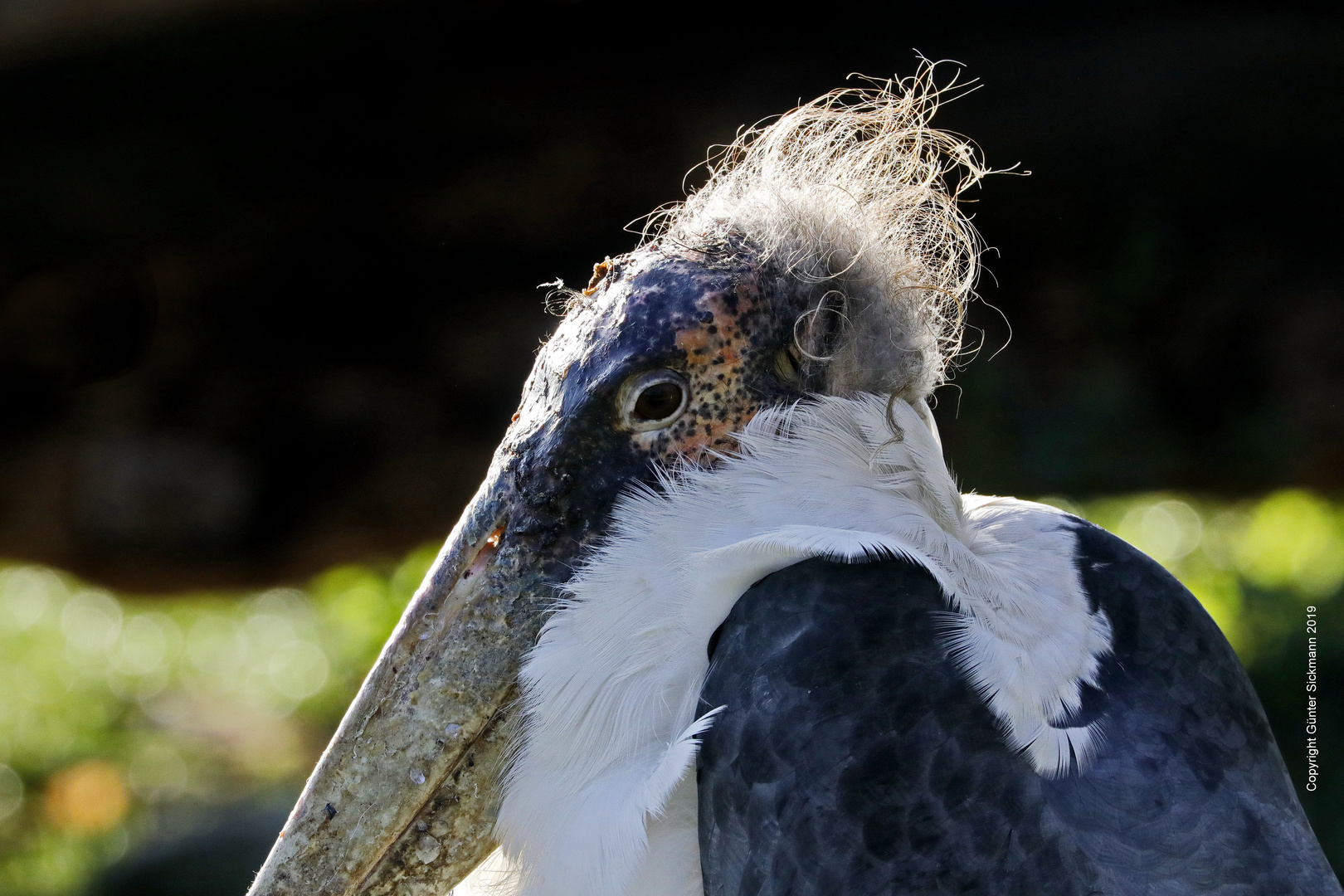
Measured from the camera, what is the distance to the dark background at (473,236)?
17.2 feet

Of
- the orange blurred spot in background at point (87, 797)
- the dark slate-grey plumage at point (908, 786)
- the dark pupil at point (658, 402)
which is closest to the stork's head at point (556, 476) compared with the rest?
the dark pupil at point (658, 402)

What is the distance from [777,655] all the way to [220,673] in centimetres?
351

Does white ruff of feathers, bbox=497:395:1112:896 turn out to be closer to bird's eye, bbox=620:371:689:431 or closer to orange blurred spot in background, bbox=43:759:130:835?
bird's eye, bbox=620:371:689:431

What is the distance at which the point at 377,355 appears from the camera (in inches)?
258

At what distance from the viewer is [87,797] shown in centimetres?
357

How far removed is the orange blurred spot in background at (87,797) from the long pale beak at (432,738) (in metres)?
2.49

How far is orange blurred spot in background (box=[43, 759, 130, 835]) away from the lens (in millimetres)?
3412

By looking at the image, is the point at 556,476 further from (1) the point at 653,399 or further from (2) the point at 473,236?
Result: (2) the point at 473,236

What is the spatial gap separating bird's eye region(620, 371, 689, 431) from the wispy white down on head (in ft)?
0.50

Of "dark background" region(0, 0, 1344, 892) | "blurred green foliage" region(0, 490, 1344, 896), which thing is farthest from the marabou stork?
"dark background" region(0, 0, 1344, 892)

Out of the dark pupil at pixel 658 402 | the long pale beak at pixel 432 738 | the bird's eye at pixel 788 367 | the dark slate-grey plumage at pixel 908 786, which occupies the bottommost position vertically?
the dark slate-grey plumage at pixel 908 786

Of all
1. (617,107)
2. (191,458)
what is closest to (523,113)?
(617,107)

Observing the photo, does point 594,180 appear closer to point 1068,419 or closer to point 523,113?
point 523,113

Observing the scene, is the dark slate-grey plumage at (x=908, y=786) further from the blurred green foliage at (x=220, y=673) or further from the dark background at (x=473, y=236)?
the dark background at (x=473, y=236)
